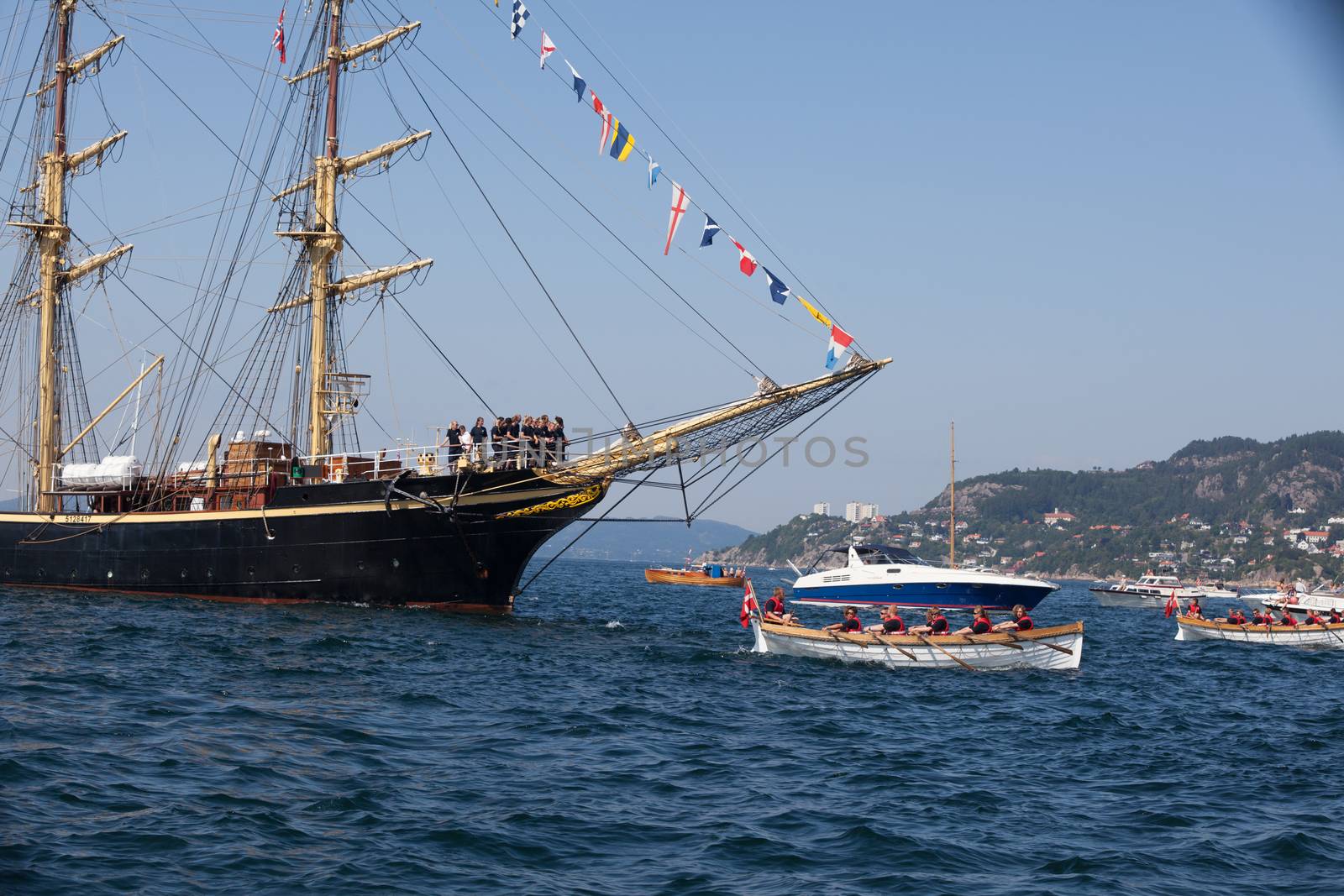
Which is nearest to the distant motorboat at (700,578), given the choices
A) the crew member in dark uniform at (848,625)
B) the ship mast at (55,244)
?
the ship mast at (55,244)

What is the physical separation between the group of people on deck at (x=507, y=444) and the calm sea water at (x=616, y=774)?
8.20 metres

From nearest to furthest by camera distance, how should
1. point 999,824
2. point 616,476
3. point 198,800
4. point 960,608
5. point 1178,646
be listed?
1. point 198,800
2. point 999,824
3. point 616,476
4. point 1178,646
5. point 960,608

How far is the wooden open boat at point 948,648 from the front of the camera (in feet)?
105

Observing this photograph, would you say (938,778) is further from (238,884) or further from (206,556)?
(206,556)

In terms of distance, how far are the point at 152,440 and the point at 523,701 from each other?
112ft

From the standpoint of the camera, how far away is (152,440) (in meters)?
51.1

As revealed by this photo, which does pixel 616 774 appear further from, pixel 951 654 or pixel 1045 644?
pixel 1045 644

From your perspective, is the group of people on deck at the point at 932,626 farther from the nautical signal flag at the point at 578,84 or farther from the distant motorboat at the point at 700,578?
the distant motorboat at the point at 700,578

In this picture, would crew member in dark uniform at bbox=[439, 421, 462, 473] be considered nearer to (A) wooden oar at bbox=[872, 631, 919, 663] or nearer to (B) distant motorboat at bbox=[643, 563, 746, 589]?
(A) wooden oar at bbox=[872, 631, 919, 663]

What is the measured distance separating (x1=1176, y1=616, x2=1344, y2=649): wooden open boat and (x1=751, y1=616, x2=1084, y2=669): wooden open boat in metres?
19.7

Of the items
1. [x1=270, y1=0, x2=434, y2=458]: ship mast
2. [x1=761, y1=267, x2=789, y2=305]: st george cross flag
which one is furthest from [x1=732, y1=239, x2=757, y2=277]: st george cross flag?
[x1=270, y1=0, x2=434, y2=458]: ship mast

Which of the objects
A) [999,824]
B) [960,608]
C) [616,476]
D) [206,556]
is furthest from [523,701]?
[960,608]

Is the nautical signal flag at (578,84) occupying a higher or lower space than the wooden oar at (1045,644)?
higher

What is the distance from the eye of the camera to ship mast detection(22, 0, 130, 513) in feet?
170
